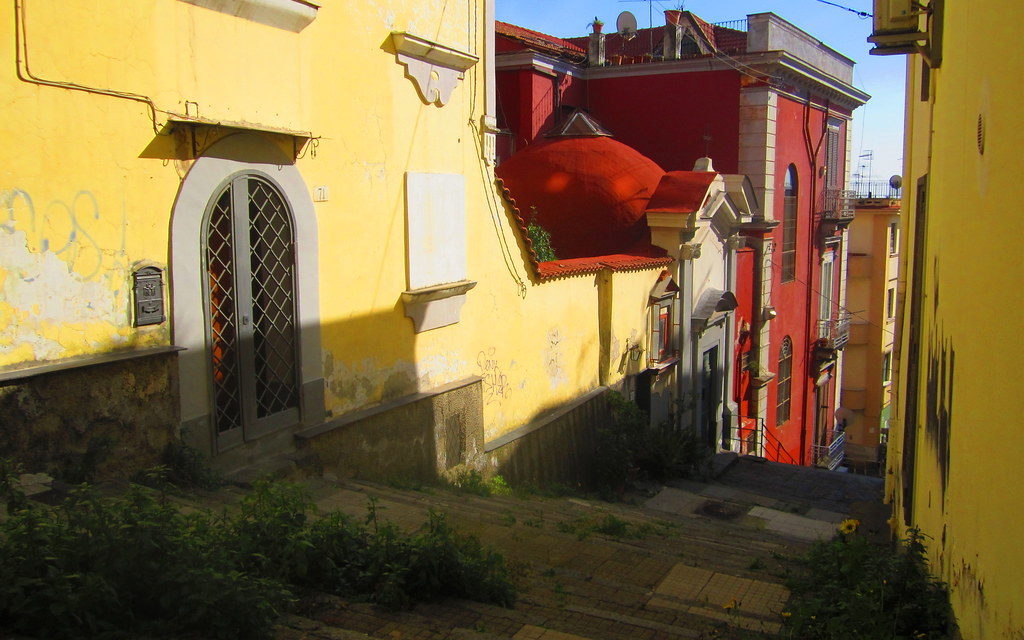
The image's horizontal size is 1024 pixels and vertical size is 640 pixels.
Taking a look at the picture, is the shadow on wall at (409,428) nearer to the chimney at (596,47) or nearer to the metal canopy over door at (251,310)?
the metal canopy over door at (251,310)

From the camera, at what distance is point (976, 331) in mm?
3670

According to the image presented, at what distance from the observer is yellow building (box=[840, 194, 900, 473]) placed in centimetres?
2864

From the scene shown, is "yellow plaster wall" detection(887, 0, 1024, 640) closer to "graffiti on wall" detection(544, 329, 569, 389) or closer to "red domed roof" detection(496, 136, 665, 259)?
"graffiti on wall" detection(544, 329, 569, 389)

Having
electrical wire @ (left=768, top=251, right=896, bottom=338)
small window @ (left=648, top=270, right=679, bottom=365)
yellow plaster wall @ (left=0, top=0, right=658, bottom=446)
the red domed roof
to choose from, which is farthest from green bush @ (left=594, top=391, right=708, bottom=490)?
electrical wire @ (left=768, top=251, right=896, bottom=338)

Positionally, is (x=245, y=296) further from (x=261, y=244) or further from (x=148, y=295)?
(x=148, y=295)

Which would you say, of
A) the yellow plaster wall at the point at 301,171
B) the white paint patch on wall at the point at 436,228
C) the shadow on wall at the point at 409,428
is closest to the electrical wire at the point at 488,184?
the yellow plaster wall at the point at 301,171

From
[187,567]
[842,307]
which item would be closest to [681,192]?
[187,567]

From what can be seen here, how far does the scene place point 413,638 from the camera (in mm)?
3855

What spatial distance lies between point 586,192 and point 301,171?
341 inches

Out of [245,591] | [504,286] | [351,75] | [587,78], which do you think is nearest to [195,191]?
[351,75]

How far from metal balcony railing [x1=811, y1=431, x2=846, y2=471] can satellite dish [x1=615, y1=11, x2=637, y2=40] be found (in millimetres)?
11793

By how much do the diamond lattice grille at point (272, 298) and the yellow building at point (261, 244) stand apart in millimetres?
18

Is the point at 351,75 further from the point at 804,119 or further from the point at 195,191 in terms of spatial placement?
the point at 804,119

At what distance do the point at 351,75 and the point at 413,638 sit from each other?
5.16 meters
